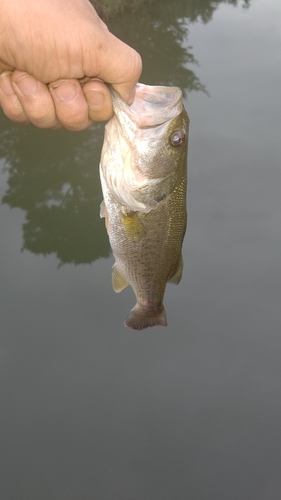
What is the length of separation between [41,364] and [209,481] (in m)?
5.27

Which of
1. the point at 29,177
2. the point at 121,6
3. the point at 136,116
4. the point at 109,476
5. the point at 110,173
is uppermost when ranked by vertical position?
the point at 121,6

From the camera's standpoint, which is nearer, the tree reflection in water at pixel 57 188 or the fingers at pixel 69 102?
the fingers at pixel 69 102

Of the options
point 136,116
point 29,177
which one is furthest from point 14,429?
point 136,116

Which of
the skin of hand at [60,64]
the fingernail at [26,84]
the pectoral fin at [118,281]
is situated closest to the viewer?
the skin of hand at [60,64]

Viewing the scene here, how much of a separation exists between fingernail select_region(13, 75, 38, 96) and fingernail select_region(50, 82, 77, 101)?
0.07 m

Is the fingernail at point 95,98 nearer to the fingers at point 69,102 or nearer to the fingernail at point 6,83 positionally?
the fingers at point 69,102

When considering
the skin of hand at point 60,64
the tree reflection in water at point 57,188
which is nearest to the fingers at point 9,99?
the skin of hand at point 60,64

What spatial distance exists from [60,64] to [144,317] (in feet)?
3.99

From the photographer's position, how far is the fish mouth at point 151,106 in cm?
178

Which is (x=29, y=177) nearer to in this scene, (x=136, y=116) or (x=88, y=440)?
(x=88, y=440)

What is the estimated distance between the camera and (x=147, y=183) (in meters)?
1.89

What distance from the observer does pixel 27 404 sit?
461 inches

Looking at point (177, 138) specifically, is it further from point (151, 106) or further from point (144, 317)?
point (144, 317)

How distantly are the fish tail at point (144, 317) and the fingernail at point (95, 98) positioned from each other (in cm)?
99
